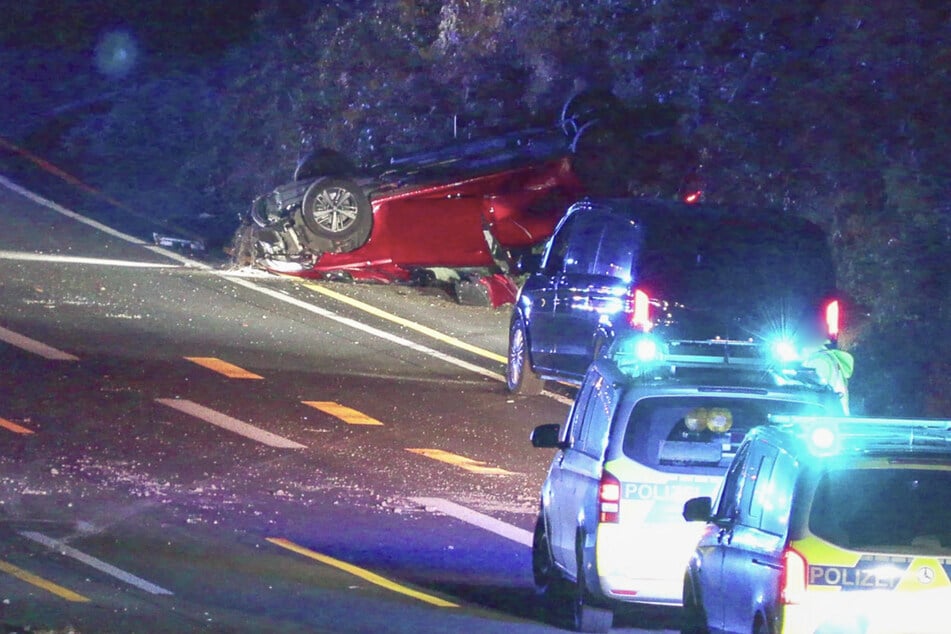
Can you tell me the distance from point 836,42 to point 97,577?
13644 millimetres

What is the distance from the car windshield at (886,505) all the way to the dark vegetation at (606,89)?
32.2 feet

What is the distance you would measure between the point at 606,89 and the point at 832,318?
8.87m

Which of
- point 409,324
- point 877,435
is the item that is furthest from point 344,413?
point 877,435

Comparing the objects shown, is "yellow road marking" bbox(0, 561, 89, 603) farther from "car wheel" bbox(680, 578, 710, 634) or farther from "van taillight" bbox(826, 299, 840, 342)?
"van taillight" bbox(826, 299, 840, 342)

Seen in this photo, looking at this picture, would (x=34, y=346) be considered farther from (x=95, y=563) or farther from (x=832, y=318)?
(x=832, y=318)

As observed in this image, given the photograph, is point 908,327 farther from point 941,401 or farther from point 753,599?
point 753,599

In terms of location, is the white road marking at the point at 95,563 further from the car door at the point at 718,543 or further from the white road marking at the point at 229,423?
the white road marking at the point at 229,423

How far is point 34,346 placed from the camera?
61.0 ft

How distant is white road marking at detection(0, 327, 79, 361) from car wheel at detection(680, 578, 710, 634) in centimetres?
1031

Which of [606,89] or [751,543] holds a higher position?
[606,89]

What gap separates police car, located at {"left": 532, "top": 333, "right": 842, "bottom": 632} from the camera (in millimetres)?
9766

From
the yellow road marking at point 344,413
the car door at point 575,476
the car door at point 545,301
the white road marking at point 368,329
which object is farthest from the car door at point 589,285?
the car door at point 575,476

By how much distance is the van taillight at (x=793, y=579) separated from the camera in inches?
279

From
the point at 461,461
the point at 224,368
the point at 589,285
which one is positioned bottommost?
the point at 461,461
